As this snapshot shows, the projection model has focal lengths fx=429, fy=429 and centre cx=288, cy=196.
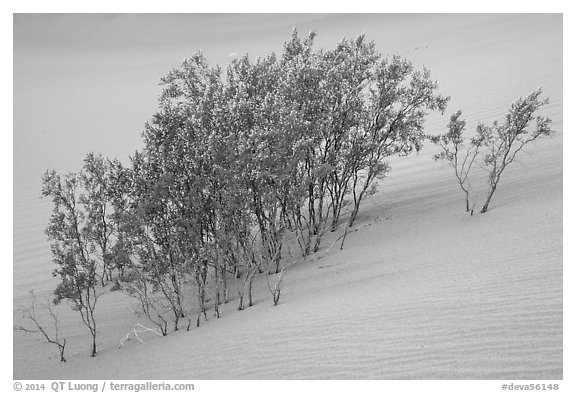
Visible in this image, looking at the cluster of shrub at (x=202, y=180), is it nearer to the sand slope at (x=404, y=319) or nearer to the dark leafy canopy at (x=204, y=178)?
the dark leafy canopy at (x=204, y=178)

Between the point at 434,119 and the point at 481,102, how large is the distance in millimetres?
2852

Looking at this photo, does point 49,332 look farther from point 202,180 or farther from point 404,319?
point 404,319

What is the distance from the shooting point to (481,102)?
69.4 feet

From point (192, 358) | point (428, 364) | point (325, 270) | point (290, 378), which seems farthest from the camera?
point (325, 270)

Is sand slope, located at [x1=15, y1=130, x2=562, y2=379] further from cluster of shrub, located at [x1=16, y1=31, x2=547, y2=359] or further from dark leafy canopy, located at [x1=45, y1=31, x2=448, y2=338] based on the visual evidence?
dark leafy canopy, located at [x1=45, y1=31, x2=448, y2=338]

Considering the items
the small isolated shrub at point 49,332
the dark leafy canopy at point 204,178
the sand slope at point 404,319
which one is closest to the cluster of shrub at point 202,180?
the dark leafy canopy at point 204,178

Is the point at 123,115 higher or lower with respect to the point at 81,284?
higher

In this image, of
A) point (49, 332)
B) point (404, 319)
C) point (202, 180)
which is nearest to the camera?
point (404, 319)

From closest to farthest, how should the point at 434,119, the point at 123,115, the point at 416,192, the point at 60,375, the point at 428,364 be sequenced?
1. the point at 428,364
2. the point at 60,375
3. the point at 416,192
4. the point at 434,119
5. the point at 123,115

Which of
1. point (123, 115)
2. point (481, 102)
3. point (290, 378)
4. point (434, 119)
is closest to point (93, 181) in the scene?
point (290, 378)

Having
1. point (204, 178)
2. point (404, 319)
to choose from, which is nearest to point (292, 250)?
point (204, 178)

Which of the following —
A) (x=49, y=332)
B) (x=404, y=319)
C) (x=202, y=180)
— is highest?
(x=202, y=180)

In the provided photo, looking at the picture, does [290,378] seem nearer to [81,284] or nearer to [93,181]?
[81,284]

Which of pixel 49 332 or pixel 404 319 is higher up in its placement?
pixel 404 319
